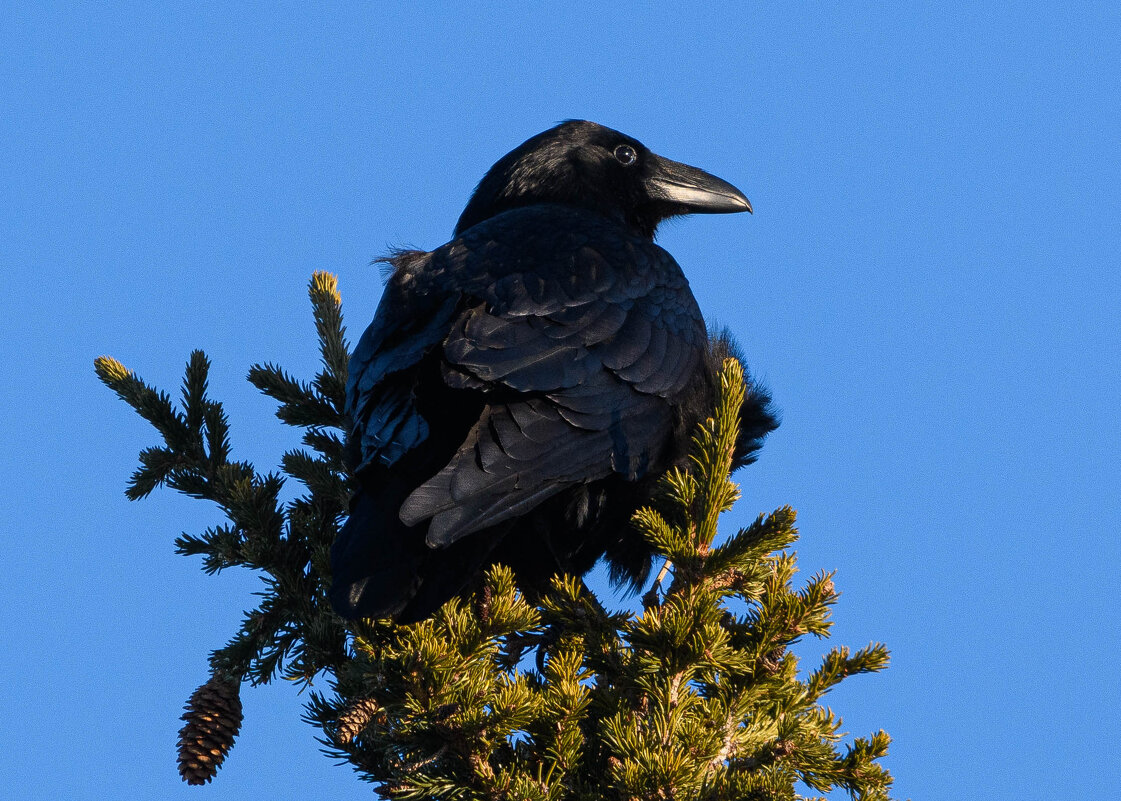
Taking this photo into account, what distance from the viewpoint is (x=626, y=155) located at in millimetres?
5883

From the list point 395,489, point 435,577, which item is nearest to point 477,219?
point 395,489

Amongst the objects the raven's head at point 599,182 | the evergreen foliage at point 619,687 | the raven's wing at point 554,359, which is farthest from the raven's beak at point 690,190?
the evergreen foliage at point 619,687

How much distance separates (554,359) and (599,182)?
2092mm

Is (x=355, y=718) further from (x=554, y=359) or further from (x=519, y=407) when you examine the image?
(x=554, y=359)

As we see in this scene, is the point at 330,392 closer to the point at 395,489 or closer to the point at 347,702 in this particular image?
the point at 395,489

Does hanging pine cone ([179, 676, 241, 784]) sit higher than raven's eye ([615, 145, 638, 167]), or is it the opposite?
raven's eye ([615, 145, 638, 167])

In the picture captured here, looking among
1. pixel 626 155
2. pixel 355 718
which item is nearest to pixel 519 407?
pixel 355 718

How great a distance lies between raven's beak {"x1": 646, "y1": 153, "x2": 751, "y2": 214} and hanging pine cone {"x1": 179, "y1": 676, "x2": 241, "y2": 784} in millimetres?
3447

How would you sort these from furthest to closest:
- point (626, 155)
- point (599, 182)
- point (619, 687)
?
point (626, 155) → point (599, 182) → point (619, 687)

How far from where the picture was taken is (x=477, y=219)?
5750 mm

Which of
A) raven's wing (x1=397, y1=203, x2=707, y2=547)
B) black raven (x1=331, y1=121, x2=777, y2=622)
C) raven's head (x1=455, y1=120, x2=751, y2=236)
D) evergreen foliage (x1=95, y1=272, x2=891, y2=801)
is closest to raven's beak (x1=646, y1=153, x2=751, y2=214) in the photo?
raven's head (x1=455, y1=120, x2=751, y2=236)

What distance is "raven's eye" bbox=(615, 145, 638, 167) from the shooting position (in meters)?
5.86

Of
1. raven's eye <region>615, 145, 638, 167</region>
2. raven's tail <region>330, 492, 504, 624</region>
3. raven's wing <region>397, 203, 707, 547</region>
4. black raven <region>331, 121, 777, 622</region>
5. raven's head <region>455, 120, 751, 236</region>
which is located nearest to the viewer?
raven's tail <region>330, 492, 504, 624</region>

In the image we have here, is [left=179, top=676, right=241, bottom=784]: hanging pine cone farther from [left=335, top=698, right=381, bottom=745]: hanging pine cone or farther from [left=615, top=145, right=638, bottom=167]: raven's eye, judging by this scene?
[left=615, top=145, right=638, bottom=167]: raven's eye
